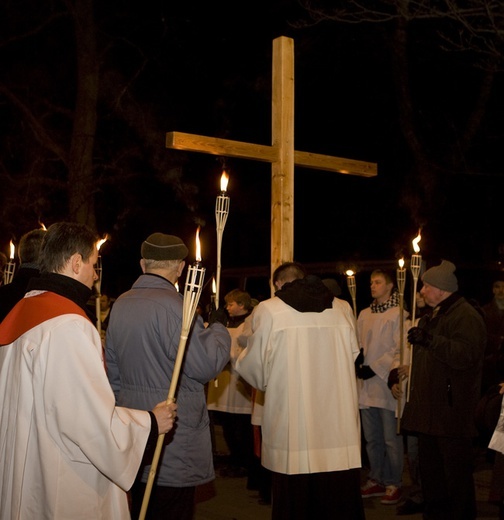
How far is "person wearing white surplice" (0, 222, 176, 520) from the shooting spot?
11.2ft

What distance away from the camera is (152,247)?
16.4ft

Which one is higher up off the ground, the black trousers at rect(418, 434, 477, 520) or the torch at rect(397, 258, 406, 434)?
the torch at rect(397, 258, 406, 434)

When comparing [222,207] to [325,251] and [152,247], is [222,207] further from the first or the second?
[325,251]

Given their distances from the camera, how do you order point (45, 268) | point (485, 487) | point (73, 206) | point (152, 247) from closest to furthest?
point (45, 268) → point (152, 247) → point (485, 487) → point (73, 206)

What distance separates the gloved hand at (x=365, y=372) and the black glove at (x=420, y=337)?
1.78m

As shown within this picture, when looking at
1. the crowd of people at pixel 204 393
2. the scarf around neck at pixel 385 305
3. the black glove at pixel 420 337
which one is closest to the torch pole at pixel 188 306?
the crowd of people at pixel 204 393

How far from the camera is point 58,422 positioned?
11.2 ft

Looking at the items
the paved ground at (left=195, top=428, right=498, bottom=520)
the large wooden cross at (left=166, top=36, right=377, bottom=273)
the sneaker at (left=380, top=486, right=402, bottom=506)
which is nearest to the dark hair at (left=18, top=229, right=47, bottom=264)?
the large wooden cross at (left=166, top=36, right=377, bottom=273)

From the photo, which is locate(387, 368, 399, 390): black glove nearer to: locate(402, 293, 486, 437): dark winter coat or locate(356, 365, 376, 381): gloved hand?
locate(356, 365, 376, 381): gloved hand

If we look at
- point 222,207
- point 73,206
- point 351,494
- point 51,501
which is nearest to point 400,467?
point 351,494

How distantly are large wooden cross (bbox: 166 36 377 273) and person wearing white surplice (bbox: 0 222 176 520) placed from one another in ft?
11.6

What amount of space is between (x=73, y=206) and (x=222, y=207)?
12496mm

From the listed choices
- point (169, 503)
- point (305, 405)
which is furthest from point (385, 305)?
point (169, 503)

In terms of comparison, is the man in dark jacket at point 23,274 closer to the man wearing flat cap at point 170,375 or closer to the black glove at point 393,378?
the man wearing flat cap at point 170,375
